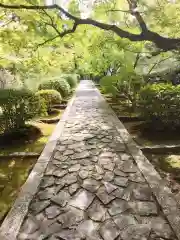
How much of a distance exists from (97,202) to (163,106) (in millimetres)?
4208

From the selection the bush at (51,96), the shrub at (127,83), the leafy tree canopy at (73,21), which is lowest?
the bush at (51,96)

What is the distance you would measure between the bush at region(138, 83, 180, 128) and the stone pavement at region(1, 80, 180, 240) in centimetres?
190

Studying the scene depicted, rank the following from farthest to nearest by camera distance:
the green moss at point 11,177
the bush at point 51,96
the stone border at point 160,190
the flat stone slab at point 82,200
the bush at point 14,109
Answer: the bush at point 51,96
the bush at point 14,109
the green moss at point 11,177
the flat stone slab at point 82,200
the stone border at point 160,190

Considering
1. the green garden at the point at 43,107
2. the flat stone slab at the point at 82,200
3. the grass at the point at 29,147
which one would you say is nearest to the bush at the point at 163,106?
the green garden at the point at 43,107

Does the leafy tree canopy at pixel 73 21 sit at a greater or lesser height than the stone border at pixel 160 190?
greater

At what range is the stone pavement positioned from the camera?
8.88ft

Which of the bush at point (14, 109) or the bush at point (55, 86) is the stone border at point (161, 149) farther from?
the bush at point (55, 86)

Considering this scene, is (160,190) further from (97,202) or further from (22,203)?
(22,203)

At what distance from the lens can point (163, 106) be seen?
662cm

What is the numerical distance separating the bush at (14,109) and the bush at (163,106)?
3645 millimetres

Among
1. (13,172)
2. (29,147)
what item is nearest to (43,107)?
(29,147)

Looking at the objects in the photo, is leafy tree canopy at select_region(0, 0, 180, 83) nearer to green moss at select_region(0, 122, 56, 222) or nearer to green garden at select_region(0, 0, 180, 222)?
green garden at select_region(0, 0, 180, 222)

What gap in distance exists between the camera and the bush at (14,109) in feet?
20.8

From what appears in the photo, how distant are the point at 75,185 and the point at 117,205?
0.86 meters
